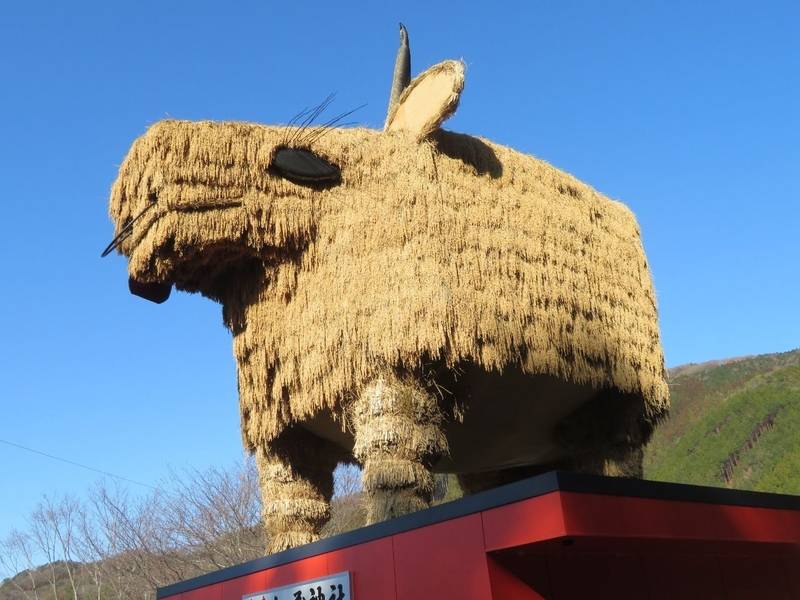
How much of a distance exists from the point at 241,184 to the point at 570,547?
4.31 metres

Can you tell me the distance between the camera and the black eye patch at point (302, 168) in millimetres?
7766

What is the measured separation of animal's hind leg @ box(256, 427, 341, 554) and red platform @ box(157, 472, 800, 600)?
138 centimetres

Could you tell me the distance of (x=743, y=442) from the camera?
26.1 meters

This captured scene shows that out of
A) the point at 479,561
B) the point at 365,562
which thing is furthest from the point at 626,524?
the point at 365,562

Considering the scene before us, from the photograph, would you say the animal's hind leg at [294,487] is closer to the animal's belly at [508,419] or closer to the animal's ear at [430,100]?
the animal's belly at [508,419]

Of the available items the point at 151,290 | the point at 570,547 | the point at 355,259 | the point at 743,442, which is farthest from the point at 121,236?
the point at 743,442

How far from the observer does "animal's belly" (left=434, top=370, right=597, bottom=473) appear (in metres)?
8.05

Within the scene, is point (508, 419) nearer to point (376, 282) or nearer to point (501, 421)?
point (501, 421)

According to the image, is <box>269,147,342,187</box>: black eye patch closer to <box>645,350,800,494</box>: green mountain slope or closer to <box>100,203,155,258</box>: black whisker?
<box>100,203,155,258</box>: black whisker

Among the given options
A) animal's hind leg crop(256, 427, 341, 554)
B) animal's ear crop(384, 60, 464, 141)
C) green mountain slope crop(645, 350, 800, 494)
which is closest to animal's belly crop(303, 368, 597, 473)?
animal's hind leg crop(256, 427, 341, 554)

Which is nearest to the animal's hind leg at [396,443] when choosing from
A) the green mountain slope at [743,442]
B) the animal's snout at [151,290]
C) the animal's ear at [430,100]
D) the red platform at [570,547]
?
the red platform at [570,547]

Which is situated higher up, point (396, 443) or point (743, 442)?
point (743, 442)

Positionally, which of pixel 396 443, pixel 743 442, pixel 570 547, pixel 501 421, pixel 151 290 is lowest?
pixel 570 547

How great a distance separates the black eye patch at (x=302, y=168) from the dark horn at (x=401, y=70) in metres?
1.92
